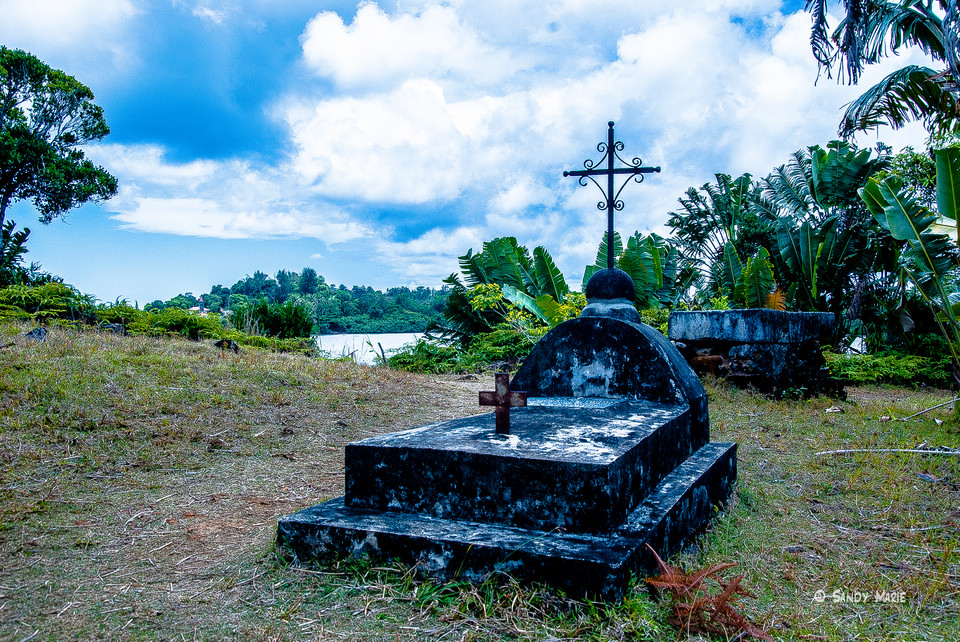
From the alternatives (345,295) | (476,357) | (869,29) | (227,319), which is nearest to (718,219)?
(869,29)

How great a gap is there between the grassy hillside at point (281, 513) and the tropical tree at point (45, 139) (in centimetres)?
1303

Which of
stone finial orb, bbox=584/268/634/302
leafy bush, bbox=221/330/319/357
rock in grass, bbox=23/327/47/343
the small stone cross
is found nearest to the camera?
the small stone cross

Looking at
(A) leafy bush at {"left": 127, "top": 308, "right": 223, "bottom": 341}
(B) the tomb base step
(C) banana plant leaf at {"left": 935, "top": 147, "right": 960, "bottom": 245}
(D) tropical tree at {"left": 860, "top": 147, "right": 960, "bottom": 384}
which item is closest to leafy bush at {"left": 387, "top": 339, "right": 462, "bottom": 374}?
(A) leafy bush at {"left": 127, "top": 308, "right": 223, "bottom": 341}

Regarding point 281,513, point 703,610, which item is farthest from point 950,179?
point 281,513

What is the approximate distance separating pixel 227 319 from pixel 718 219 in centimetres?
1336

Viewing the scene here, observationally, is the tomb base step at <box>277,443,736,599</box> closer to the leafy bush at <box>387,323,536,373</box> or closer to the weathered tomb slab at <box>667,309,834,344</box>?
the weathered tomb slab at <box>667,309,834,344</box>

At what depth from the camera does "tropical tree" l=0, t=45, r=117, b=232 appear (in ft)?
54.5

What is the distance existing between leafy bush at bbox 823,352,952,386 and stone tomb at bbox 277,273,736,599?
8.52 meters

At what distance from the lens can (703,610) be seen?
2076 millimetres

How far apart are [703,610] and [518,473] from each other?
2.59 ft

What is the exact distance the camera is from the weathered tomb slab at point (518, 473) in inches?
94.5

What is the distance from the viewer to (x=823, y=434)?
5473mm

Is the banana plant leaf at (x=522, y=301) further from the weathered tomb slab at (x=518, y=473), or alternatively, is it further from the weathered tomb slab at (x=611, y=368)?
the weathered tomb slab at (x=518, y=473)

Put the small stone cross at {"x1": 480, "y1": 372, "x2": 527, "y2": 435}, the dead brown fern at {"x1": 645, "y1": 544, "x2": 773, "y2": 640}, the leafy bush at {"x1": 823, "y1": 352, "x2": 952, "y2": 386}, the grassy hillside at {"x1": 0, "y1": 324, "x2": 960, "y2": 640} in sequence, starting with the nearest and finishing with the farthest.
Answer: the dead brown fern at {"x1": 645, "y1": 544, "x2": 773, "y2": 640} → the grassy hillside at {"x1": 0, "y1": 324, "x2": 960, "y2": 640} → the small stone cross at {"x1": 480, "y1": 372, "x2": 527, "y2": 435} → the leafy bush at {"x1": 823, "y1": 352, "x2": 952, "y2": 386}
